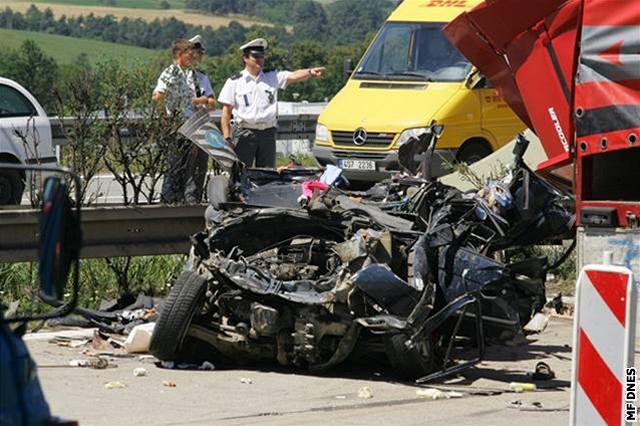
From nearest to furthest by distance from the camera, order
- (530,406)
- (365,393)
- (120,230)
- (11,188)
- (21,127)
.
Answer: (530,406) → (365,393) → (120,230) → (11,188) → (21,127)

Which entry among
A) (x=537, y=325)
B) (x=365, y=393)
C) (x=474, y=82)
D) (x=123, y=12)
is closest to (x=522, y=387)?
(x=365, y=393)

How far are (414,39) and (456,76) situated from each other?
1.04 m

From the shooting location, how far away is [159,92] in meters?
12.4

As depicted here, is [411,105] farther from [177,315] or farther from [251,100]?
[177,315]

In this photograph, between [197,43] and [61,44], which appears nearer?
[197,43]

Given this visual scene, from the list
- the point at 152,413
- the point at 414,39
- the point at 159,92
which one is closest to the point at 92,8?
the point at 414,39

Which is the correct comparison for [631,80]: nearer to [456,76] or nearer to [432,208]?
[432,208]

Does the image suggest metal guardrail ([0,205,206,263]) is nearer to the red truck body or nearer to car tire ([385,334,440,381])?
car tire ([385,334,440,381])

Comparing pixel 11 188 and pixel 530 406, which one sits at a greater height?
pixel 11 188

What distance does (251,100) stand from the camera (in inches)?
552

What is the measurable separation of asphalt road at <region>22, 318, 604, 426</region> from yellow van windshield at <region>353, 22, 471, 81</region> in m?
7.72

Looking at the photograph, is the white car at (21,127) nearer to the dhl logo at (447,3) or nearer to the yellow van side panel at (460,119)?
the yellow van side panel at (460,119)

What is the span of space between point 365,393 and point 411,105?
8395 millimetres

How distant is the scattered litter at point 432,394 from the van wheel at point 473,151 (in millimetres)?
7858
